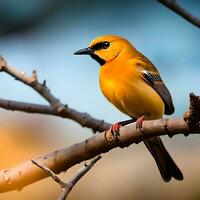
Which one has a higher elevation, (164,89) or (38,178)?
(164,89)

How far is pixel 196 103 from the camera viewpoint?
3.32 m

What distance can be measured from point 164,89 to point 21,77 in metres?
1.10

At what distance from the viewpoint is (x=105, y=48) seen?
559 centimetres

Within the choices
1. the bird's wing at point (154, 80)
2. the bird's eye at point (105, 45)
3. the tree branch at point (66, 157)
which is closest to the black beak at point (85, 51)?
the bird's eye at point (105, 45)

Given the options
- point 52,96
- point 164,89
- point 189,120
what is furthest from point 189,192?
point 189,120

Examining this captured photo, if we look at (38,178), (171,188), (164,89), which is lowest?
(38,178)

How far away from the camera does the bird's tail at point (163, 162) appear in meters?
5.13

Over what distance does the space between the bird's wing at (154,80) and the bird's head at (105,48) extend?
0.17 metres

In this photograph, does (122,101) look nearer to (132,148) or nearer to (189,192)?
(189,192)

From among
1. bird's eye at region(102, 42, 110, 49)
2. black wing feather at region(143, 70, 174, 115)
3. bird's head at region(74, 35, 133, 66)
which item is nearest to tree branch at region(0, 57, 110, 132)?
black wing feather at region(143, 70, 174, 115)

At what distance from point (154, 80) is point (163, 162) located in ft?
1.95

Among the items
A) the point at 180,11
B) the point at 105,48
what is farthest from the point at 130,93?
the point at 180,11

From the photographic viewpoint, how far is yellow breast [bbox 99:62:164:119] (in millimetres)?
5026

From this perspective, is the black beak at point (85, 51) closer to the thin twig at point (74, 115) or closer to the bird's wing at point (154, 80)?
the bird's wing at point (154, 80)
